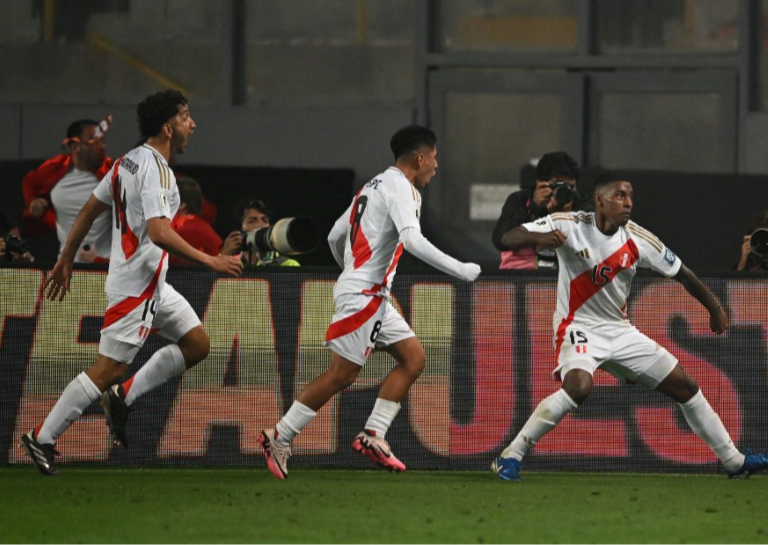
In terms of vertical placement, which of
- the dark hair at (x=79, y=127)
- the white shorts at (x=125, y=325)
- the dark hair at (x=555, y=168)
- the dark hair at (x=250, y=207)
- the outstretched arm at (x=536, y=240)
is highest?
the dark hair at (x=79, y=127)

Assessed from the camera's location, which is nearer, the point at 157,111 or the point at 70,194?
the point at 157,111

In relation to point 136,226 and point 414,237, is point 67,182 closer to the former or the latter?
point 136,226

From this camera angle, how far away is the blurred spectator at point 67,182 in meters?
11.8

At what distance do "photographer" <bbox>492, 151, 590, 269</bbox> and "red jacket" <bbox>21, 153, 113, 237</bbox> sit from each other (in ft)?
10.7

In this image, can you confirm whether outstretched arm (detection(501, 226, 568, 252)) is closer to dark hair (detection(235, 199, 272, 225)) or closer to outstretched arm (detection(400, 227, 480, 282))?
outstretched arm (detection(400, 227, 480, 282))

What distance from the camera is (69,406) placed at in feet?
29.5

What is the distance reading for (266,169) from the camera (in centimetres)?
1512

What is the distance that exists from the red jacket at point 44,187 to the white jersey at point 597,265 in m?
4.24

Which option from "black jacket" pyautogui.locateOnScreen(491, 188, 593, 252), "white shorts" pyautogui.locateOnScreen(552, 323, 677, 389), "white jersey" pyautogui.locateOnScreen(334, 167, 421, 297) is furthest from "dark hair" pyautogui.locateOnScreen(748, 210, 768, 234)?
"white jersey" pyautogui.locateOnScreen(334, 167, 421, 297)

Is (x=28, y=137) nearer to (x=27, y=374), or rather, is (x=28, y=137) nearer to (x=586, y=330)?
(x=27, y=374)

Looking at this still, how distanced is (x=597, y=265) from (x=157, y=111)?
2712 mm

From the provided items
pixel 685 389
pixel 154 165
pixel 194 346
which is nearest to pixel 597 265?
pixel 685 389

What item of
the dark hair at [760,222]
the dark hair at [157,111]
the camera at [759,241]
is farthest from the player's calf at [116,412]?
the dark hair at [760,222]

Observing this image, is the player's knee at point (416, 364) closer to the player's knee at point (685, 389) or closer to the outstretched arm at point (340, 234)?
the outstretched arm at point (340, 234)
